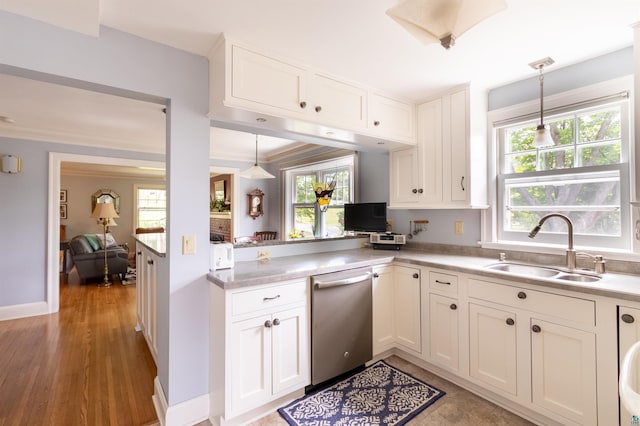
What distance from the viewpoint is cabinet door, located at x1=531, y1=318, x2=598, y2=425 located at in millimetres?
1571

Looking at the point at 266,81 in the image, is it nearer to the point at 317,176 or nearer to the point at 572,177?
the point at 572,177

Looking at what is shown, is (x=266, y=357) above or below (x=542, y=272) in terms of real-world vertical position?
below

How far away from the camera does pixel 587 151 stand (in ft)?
6.97

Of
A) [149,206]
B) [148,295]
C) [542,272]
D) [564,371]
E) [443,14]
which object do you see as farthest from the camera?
[149,206]

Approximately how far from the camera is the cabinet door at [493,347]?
6.11 feet

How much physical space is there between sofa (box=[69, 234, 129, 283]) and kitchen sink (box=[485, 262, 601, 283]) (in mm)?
A: 5970

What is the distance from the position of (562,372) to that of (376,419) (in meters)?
1.09

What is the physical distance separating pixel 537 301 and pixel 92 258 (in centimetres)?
637

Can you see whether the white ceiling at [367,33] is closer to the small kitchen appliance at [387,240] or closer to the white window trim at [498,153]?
the white window trim at [498,153]

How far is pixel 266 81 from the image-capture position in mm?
1889

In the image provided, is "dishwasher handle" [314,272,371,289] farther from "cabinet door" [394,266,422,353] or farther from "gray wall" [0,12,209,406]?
"gray wall" [0,12,209,406]

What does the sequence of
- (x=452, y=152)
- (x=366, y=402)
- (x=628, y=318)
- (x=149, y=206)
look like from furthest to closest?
(x=149, y=206) < (x=452, y=152) < (x=366, y=402) < (x=628, y=318)

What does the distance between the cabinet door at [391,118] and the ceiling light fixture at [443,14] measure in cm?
114

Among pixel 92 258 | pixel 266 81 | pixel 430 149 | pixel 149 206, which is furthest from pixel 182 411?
pixel 149 206
